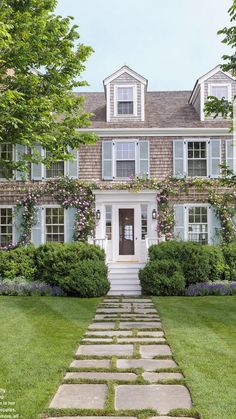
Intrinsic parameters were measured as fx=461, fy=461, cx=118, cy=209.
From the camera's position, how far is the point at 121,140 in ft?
56.9

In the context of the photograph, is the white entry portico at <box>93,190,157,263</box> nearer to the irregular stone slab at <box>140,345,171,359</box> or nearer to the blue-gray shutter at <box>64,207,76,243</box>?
the blue-gray shutter at <box>64,207,76,243</box>

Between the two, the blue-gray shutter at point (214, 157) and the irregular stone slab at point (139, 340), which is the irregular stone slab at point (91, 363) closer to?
the irregular stone slab at point (139, 340)

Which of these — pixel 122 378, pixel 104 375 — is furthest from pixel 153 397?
pixel 104 375

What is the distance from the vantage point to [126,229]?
56.5ft

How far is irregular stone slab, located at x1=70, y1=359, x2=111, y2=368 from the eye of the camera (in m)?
5.33

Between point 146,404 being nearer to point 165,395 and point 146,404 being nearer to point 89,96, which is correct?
point 165,395

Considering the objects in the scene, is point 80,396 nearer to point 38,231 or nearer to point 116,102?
point 38,231

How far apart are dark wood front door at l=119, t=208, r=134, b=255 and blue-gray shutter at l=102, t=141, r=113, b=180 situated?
1393 millimetres

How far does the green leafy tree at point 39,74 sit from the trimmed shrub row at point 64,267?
2.83m

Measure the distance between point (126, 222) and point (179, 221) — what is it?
197cm

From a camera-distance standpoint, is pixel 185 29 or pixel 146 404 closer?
pixel 146 404

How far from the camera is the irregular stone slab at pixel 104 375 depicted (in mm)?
4801

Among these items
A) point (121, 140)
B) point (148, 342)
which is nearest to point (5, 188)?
point (121, 140)

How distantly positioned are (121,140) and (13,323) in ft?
34.2
